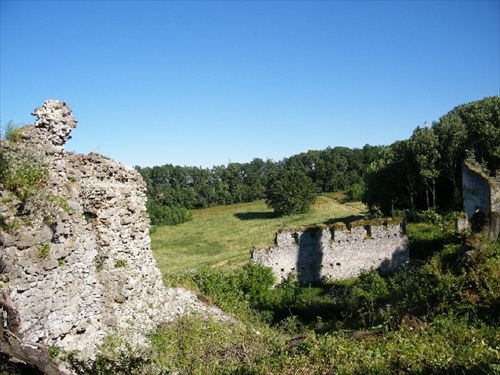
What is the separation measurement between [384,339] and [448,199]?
30595 mm

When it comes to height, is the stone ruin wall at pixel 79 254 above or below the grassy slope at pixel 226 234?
above

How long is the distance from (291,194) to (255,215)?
23.3 feet

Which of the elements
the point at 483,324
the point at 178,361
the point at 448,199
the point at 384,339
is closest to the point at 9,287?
the point at 178,361

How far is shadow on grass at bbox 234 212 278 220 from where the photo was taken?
60.1 metres

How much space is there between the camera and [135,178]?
34.7 ft

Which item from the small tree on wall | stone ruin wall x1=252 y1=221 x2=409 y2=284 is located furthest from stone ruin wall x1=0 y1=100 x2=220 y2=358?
the small tree on wall

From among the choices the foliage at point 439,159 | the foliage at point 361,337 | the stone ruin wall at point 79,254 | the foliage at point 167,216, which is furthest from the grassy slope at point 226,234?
the stone ruin wall at point 79,254

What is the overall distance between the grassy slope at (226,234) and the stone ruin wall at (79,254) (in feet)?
64.3

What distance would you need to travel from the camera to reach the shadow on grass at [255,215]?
60.1 metres

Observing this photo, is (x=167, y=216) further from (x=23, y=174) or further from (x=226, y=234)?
(x=23, y=174)

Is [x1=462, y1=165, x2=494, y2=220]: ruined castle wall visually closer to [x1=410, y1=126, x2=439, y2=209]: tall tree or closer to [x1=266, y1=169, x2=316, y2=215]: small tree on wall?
[x1=410, y1=126, x2=439, y2=209]: tall tree

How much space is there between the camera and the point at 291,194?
59.5 metres

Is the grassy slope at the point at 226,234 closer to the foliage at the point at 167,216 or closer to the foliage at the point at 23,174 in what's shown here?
the foliage at the point at 167,216

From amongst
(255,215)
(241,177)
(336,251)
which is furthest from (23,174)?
(241,177)
